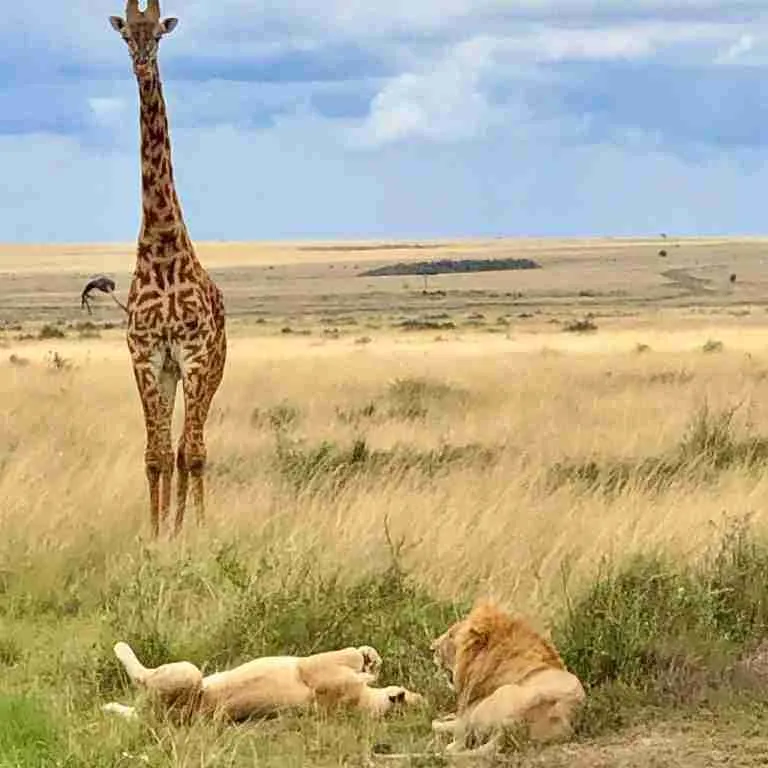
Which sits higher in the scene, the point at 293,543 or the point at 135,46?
the point at 135,46

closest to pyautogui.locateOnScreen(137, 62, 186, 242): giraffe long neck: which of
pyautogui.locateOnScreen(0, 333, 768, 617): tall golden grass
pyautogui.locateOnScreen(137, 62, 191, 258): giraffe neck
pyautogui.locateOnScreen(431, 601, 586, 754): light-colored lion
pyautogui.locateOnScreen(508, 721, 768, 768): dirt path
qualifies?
pyautogui.locateOnScreen(137, 62, 191, 258): giraffe neck

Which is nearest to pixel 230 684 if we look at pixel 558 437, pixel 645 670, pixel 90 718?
pixel 90 718

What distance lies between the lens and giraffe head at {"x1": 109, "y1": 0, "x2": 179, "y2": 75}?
930cm

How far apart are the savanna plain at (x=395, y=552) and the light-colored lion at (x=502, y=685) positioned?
4.7 inches

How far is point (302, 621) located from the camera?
6.94m

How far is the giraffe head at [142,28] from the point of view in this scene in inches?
366

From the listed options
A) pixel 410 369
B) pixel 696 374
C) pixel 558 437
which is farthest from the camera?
pixel 410 369

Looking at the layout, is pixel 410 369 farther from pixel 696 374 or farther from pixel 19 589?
pixel 19 589

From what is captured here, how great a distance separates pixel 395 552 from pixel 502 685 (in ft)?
7.68

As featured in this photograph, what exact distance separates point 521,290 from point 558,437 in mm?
69554

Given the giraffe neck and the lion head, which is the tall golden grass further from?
the giraffe neck

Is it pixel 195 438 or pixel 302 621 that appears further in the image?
pixel 195 438

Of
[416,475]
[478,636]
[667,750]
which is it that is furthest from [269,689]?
[416,475]

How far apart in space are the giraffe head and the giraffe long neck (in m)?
0.17
